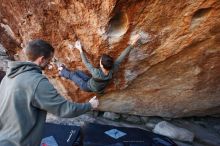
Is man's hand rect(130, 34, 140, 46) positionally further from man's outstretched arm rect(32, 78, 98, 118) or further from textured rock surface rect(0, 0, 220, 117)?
man's outstretched arm rect(32, 78, 98, 118)

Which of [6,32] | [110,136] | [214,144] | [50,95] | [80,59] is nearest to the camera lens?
[50,95]

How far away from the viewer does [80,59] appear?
3.55m

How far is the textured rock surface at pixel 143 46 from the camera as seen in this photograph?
2.93 m

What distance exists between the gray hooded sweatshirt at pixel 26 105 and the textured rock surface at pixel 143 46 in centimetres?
104

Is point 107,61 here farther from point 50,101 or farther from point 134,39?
point 50,101

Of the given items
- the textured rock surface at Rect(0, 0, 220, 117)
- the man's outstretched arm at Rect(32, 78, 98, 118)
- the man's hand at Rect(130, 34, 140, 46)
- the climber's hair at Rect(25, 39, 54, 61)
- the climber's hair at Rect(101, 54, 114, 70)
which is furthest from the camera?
the climber's hair at Rect(101, 54, 114, 70)

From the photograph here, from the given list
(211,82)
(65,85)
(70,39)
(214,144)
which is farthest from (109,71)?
(214,144)

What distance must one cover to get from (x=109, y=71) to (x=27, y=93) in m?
1.43

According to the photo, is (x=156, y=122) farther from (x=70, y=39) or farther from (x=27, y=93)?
(x=27, y=93)

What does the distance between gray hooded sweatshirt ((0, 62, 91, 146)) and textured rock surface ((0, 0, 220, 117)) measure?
1.04 metres

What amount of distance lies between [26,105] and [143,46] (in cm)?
154

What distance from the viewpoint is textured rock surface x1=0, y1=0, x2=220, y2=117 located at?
9.61 feet

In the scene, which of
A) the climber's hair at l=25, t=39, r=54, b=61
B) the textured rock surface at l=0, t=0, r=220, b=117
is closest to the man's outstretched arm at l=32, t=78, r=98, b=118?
the climber's hair at l=25, t=39, r=54, b=61

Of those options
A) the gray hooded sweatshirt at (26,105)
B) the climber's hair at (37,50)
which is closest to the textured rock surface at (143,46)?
the climber's hair at (37,50)
